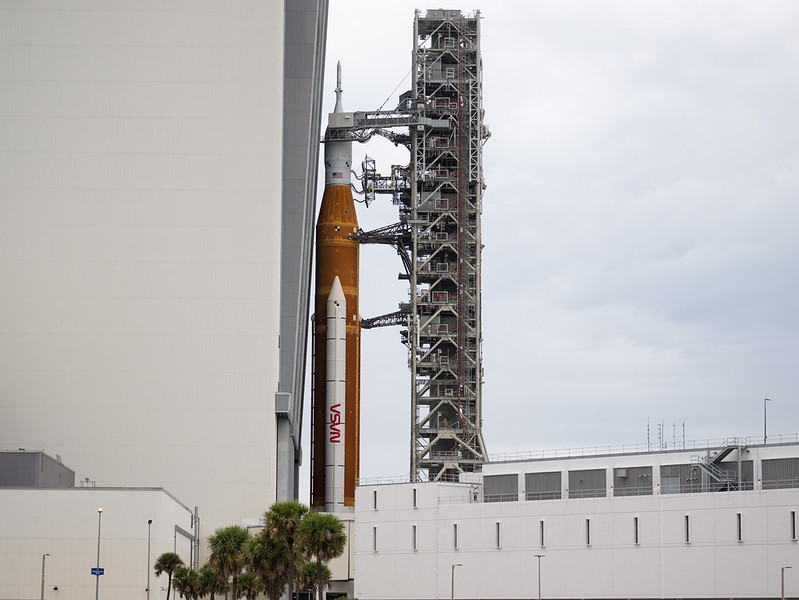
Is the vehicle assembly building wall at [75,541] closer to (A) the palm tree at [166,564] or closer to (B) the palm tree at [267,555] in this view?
(A) the palm tree at [166,564]

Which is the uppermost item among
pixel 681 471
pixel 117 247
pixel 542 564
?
pixel 117 247

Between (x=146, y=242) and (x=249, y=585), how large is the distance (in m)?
31.2

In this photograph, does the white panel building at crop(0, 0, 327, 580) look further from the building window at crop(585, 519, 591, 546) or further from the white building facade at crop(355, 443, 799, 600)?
the building window at crop(585, 519, 591, 546)

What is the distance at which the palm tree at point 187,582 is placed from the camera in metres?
84.0

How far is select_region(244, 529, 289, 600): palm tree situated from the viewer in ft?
258

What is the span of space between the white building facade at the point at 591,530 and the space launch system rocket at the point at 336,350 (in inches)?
776

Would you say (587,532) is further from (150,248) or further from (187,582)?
(150,248)

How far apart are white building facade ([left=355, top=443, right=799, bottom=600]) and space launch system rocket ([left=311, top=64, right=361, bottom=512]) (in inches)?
776

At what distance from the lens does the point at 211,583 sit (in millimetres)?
83875

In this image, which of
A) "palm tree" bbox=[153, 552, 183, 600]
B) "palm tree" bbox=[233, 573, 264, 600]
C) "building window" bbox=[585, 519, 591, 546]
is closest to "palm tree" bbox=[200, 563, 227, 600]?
"palm tree" bbox=[233, 573, 264, 600]

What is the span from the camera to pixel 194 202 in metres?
106

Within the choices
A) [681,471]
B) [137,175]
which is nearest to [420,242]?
[137,175]

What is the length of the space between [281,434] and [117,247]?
18.6 metres

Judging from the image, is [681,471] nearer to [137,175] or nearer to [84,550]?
[84,550]
